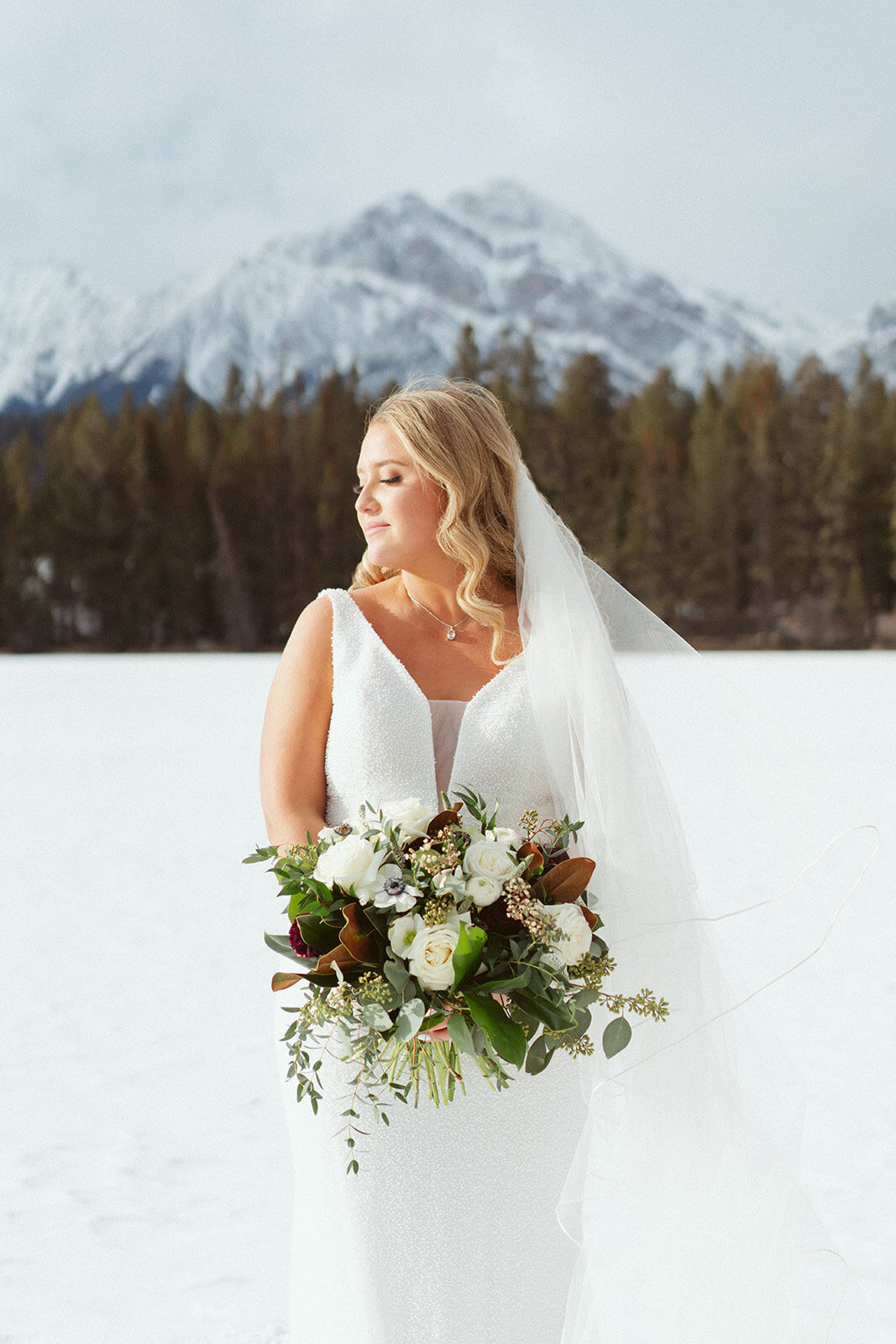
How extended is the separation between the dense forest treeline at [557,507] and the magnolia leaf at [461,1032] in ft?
134

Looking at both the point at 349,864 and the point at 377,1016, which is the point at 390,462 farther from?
the point at 377,1016

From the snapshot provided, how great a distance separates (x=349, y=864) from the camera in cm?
182

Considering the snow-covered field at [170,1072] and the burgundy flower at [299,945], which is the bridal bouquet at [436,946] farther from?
the snow-covered field at [170,1072]

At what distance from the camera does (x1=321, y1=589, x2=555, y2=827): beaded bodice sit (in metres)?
2.23

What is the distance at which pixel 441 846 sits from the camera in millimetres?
1901

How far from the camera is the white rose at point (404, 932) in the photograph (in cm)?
183

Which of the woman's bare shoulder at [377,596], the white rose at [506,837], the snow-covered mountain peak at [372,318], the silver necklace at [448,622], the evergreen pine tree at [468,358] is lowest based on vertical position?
the white rose at [506,837]

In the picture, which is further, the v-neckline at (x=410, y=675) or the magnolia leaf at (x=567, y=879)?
the v-neckline at (x=410, y=675)

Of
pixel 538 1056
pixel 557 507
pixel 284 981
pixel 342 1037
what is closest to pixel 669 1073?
pixel 538 1056

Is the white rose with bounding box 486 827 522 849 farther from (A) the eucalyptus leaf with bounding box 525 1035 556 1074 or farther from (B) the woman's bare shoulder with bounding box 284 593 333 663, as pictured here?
(B) the woman's bare shoulder with bounding box 284 593 333 663

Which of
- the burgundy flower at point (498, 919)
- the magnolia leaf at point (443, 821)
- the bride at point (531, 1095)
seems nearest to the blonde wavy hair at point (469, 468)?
the bride at point (531, 1095)

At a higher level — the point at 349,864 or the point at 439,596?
the point at 439,596

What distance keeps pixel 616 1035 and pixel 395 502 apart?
98cm

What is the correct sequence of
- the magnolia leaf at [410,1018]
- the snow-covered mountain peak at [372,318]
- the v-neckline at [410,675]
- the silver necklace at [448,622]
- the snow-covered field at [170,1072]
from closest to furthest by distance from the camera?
the magnolia leaf at [410,1018], the v-neckline at [410,675], the silver necklace at [448,622], the snow-covered field at [170,1072], the snow-covered mountain peak at [372,318]
